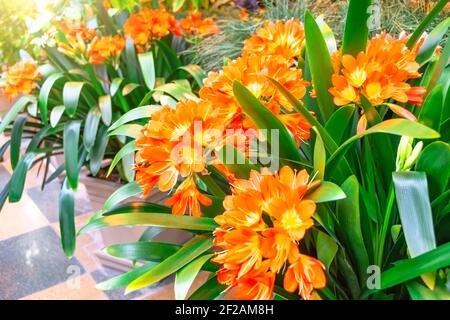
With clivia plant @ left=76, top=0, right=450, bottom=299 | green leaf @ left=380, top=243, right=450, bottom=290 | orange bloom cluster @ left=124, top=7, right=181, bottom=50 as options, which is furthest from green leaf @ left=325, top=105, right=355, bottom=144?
orange bloom cluster @ left=124, top=7, right=181, bottom=50

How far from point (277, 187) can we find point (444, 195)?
0.76ft

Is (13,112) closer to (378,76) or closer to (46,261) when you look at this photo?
(46,261)

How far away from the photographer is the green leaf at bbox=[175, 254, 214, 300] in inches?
22.2

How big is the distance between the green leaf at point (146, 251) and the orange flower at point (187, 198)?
5.1 inches

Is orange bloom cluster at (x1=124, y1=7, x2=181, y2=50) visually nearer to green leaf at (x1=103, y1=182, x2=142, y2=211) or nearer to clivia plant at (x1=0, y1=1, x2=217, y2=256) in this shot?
clivia plant at (x1=0, y1=1, x2=217, y2=256)

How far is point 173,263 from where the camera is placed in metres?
0.61

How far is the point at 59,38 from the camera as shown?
141 centimetres

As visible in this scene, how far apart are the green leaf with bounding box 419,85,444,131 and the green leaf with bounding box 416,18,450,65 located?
0.56ft

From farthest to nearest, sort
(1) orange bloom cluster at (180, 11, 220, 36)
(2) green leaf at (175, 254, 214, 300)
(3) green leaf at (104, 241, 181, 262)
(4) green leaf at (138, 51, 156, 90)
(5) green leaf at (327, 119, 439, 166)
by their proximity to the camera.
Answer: (1) orange bloom cluster at (180, 11, 220, 36)
(4) green leaf at (138, 51, 156, 90)
(3) green leaf at (104, 241, 181, 262)
(2) green leaf at (175, 254, 214, 300)
(5) green leaf at (327, 119, 439, 166)

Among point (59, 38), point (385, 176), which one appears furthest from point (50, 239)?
point (385, 176)

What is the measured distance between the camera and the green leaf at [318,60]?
660 millimetres

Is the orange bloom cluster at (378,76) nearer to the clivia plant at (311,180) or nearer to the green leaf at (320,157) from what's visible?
the clivia plant at (311,180)
